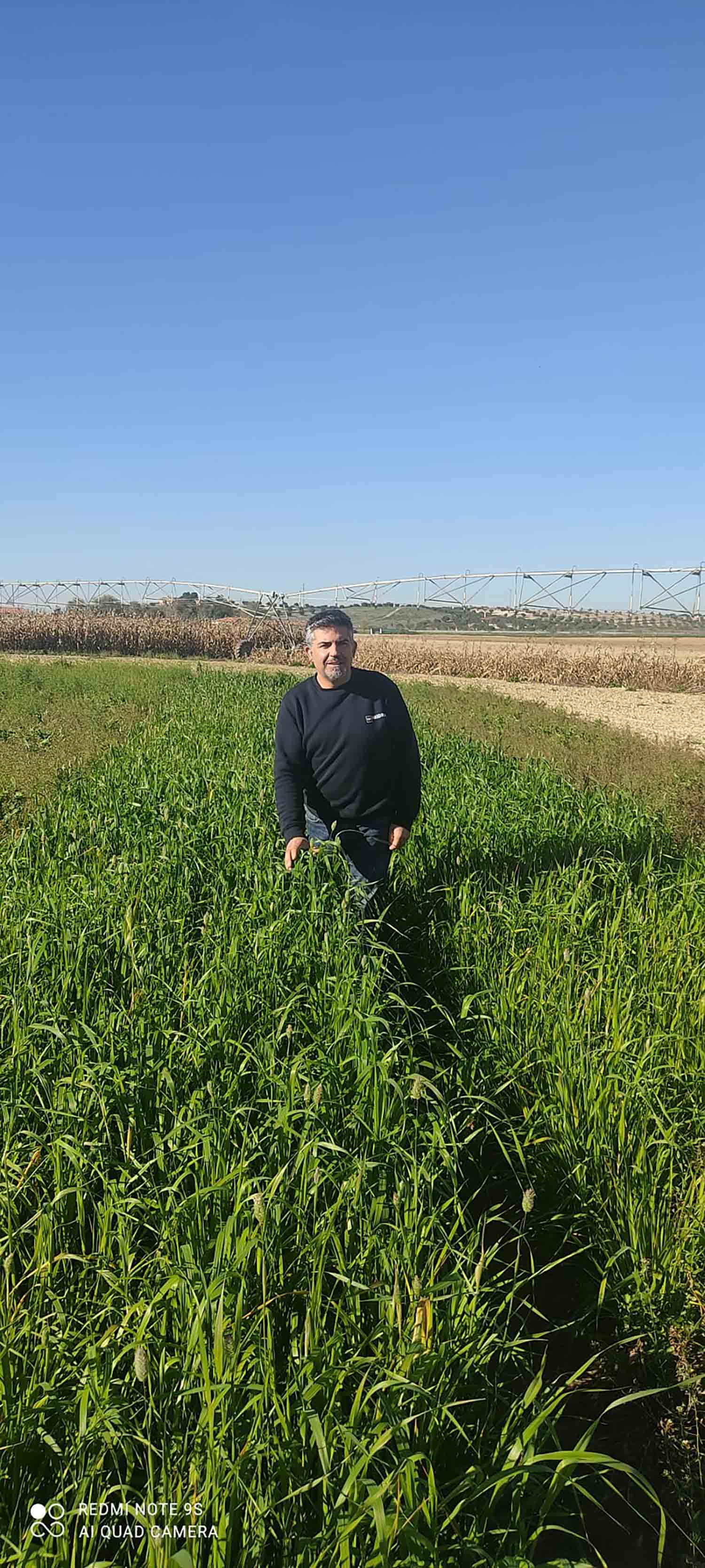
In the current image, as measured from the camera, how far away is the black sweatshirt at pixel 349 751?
498cm

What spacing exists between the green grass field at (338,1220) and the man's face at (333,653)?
3.08ft

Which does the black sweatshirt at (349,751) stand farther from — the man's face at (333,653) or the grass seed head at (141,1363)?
the grass seed head at (141,1363)

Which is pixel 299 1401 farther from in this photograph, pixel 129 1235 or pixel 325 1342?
pixel 129 1235

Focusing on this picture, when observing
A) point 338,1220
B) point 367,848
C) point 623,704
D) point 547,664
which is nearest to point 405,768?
point 367,848

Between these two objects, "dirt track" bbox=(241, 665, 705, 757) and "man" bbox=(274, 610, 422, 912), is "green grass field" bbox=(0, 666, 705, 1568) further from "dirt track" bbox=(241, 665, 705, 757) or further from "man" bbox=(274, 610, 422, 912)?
"dirt track" bbox=(241, 665, 705, 757)

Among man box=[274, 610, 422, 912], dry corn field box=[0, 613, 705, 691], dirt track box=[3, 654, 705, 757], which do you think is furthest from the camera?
dry corn field box=[0, 613, 705, 691]

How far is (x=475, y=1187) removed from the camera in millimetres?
3605

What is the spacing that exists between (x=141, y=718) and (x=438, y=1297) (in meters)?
14.0

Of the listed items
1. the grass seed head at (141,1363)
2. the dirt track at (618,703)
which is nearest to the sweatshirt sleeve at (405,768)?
the grass seed head at (141,1363)

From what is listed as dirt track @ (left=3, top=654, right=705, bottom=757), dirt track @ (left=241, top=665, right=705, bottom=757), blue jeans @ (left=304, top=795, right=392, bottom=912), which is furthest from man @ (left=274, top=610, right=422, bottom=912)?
dirt track @ (left=241, top=665, right=705, bottom=757)

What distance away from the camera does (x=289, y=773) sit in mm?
5059

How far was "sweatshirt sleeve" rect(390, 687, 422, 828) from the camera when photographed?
504 centimetres

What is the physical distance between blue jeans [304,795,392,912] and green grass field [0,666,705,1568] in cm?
18

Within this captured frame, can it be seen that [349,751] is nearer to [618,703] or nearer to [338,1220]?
[338,1220]
